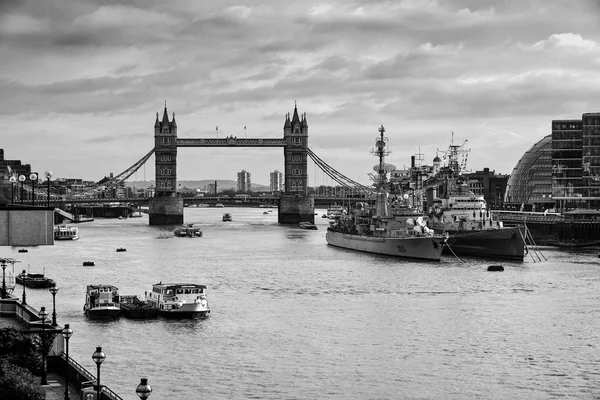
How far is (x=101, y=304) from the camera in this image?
169 ft

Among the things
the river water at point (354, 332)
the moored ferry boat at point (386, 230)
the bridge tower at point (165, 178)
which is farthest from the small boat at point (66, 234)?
the bridge tower at point (165, 178)

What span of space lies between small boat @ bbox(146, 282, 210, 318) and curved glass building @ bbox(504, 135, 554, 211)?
363ft

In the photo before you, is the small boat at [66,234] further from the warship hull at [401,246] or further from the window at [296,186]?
the window at [296,186]

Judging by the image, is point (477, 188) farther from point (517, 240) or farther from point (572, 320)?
point (572, 320)

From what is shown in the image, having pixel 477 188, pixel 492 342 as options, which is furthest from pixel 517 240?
pixel 477 188

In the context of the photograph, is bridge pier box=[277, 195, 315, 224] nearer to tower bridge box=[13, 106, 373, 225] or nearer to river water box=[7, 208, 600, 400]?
tower bridge box=[13, 106, 373, 225]

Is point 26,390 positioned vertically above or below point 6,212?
below

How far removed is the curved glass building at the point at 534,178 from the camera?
160000 mm

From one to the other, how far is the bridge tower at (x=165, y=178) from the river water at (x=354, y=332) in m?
92.2

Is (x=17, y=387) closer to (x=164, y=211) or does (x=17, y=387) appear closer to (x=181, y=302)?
(x=181, y=302)

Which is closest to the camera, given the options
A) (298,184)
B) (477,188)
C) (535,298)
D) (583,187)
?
(535,298)

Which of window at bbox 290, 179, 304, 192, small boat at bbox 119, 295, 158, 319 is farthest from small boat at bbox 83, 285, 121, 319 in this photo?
window at bbox 290, 179, 304, 192

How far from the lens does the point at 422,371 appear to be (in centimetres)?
3831

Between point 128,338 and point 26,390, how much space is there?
20.4 meters
